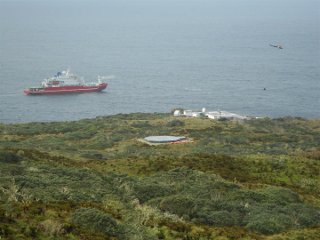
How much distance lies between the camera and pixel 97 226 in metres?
13.9

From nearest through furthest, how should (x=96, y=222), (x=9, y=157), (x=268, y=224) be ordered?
(x=96, y=222) < (x=268, y=224) < (x=9, y=157)

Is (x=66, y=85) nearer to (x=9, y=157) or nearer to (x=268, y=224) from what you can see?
(x=9, y=157)

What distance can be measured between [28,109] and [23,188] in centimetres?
8090

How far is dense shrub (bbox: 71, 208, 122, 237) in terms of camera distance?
45.4ft

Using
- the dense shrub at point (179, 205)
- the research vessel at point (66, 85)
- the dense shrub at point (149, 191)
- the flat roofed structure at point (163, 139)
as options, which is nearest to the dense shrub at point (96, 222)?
the dense shrub at point (179, 205)

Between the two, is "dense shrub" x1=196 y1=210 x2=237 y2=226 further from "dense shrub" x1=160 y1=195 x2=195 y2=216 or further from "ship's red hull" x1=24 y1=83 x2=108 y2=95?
"ship's red hull" x1=24 y1=83 x2=108 y2=95

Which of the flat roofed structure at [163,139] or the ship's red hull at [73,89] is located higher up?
the flat roofed structure at [163,139]

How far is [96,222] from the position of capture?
13961mm

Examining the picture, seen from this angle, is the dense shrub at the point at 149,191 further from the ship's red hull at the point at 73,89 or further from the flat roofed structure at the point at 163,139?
the ship's red hull at the point at 73,89

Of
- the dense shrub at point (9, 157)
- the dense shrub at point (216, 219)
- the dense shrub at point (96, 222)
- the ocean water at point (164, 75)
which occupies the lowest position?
the ocean water at point (164, 75)

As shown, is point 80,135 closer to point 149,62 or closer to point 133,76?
point 133,76

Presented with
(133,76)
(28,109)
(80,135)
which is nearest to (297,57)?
(133,76)

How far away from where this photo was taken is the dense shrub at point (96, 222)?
1383cm

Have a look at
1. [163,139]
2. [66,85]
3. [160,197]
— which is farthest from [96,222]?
[66,85]
